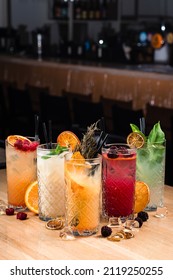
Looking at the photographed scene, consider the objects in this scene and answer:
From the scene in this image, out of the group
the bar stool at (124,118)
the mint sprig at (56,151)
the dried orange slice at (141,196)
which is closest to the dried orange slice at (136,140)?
the dried orange slice at (141,196)

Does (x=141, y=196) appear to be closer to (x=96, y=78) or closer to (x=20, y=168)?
(x=20, y=168)

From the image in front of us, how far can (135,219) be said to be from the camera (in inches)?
72.6

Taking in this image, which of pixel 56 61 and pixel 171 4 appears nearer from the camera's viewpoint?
pixel 56 61

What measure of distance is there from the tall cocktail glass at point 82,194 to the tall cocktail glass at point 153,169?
28cm

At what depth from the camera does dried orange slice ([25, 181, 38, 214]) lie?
77.1 inches

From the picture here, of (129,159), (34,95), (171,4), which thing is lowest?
(34,95)

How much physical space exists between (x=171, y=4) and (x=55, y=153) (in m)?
6.32

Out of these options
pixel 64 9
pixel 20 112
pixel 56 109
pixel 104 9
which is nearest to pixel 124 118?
pixel 56 109

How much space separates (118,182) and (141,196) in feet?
0.40

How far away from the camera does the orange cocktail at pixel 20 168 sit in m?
1.99

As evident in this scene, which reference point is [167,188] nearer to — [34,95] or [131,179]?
[131,179]

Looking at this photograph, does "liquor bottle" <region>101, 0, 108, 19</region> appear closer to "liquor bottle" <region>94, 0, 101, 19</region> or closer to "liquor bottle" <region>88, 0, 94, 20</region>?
"liquor bottle" <region>94, 0, 101, 19</region>

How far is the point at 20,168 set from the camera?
2.00 m
